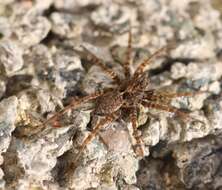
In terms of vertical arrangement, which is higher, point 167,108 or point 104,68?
point 104,68

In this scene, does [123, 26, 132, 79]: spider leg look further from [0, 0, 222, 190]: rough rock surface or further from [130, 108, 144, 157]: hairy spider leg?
[130, 108, 144, 157]: hairy spider leg

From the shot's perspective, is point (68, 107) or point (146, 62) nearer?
point (68, 107)

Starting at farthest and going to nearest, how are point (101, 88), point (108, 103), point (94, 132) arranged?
point (101, 88) → point (108, 103) → point (94, 132)

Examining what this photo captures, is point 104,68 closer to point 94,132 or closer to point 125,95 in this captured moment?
point 125,95

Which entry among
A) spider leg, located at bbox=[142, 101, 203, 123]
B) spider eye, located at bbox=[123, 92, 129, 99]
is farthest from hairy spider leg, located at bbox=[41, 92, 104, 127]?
spider leg, located at bbox=[142, 101, 203, 123]

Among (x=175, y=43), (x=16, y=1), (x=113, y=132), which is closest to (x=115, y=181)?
(x=113, y=132)

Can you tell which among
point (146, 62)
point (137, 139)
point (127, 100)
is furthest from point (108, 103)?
point (146, 62)

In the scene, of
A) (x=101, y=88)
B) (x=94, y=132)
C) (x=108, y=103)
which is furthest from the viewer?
(x=101, y=88)

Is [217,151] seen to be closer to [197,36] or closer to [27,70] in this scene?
[197,36]
